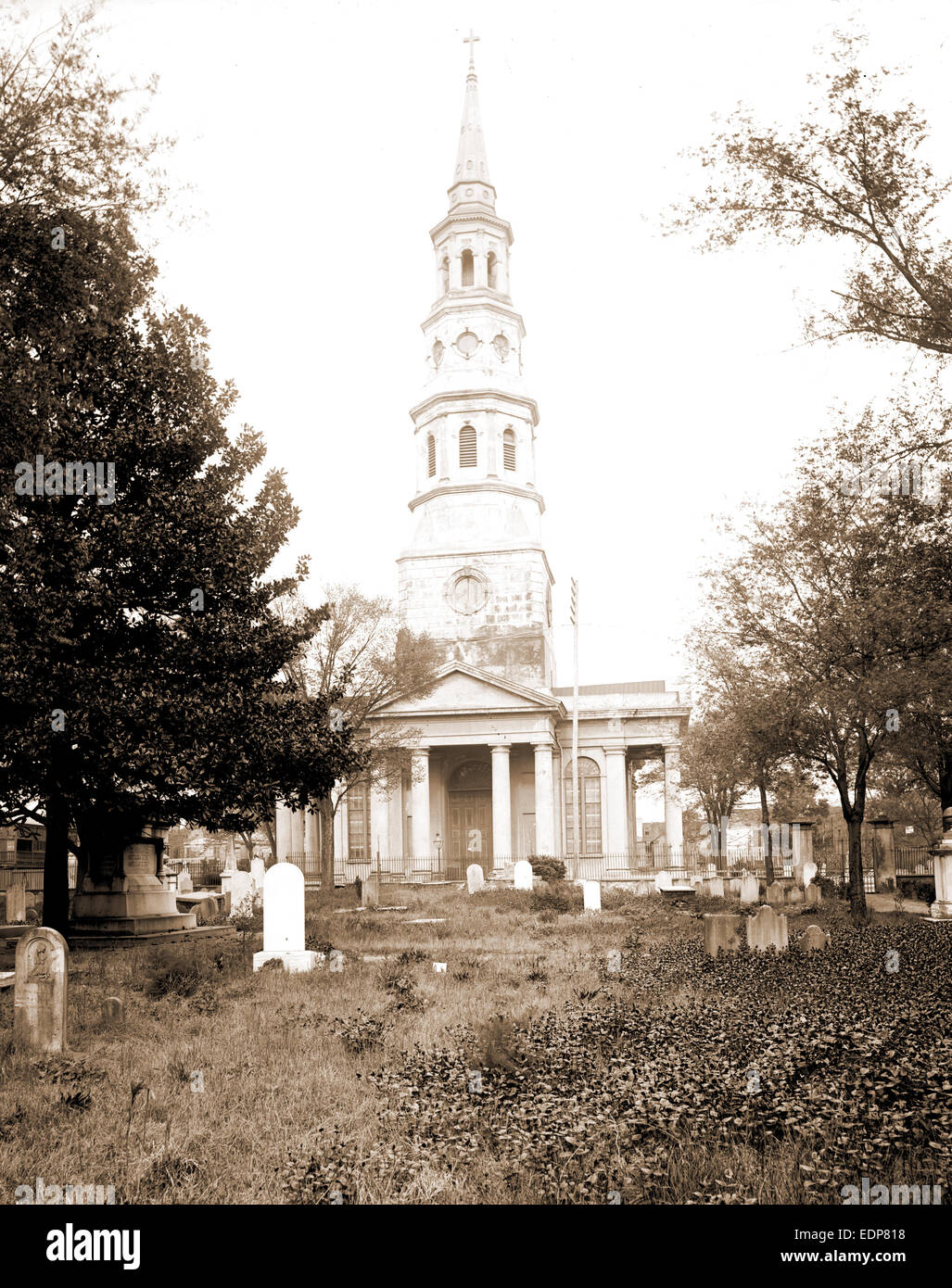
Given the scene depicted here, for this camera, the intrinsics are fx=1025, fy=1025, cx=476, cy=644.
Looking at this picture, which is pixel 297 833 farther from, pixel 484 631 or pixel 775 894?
pixel 775 894

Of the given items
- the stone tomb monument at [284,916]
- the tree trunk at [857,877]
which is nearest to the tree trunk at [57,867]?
the stone tomb monument at [284,916]

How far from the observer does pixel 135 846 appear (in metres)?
18.8

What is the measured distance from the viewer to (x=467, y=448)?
157 ft

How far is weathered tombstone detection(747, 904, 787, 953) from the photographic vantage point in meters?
14.0

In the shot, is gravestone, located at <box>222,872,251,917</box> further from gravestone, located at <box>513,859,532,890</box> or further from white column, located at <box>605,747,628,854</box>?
white column, located at <box>605,747,628,854</box>

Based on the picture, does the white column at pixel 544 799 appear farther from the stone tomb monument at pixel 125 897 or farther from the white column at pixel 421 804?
the stone tomb monument at pixel 125 897

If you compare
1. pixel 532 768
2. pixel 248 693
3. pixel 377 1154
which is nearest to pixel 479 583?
pixel 532 768

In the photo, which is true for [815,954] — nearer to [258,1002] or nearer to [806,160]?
[258,1002]

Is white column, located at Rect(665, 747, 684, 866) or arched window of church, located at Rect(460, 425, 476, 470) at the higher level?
arched window of church, located at Rect(460, 425, 476, 470)

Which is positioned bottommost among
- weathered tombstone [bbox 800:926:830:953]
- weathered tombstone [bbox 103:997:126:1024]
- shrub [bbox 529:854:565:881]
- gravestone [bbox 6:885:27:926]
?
shrub [bbox 529:854:565:881]

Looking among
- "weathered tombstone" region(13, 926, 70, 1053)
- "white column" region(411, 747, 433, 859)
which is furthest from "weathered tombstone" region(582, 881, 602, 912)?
"white column" region(411, 747, 433, 859)

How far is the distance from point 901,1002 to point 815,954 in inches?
167

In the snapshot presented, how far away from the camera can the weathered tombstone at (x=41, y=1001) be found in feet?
27.1

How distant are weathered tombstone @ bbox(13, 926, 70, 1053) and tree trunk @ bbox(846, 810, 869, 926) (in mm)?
13880
